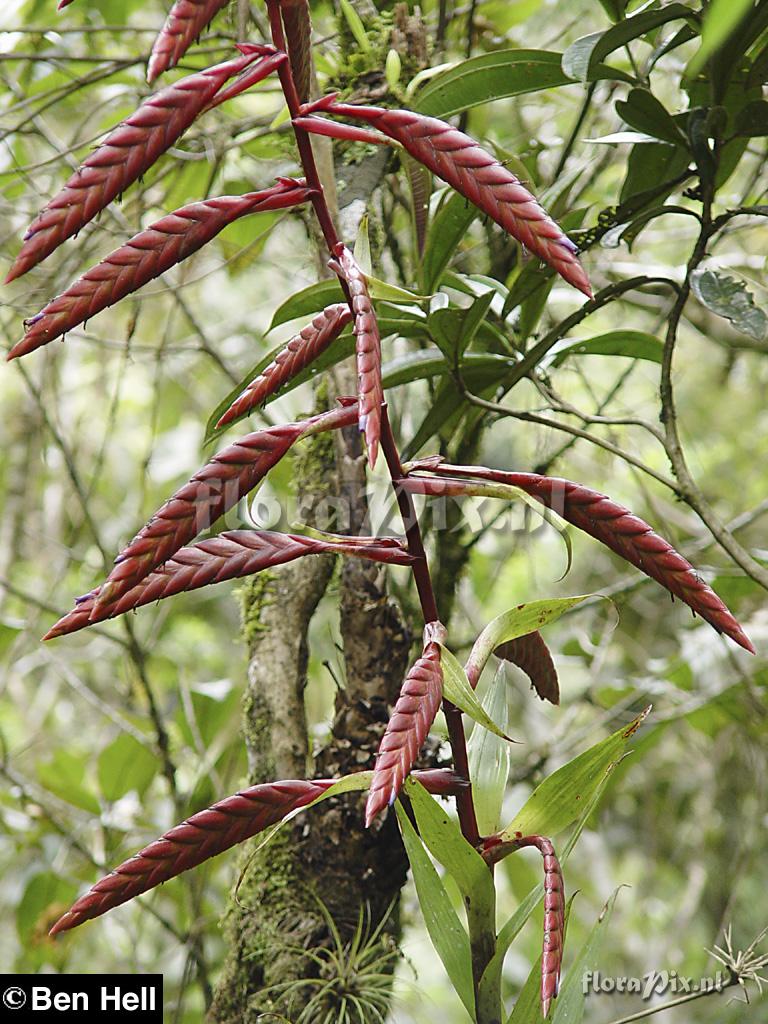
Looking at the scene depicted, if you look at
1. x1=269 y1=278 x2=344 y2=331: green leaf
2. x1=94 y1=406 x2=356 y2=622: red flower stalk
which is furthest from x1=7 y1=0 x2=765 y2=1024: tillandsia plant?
x1=269 y1=278 x2=344 y2=331: green leaf

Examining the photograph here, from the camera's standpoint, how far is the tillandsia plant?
0.37 metres

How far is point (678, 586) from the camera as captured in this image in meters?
0.42

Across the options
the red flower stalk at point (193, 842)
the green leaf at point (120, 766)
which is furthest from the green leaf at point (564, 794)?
the green leaf at point (120, 766)

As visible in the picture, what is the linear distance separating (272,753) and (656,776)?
1.60m

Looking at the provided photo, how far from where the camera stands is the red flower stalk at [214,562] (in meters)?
0.40

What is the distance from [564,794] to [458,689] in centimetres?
12

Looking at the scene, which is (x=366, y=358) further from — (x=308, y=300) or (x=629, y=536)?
(x=308, y=300)

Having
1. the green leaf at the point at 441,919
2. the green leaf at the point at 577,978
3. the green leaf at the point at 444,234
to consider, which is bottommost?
the green leaf at the point at 577,978

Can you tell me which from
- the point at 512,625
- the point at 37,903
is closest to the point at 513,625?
the point at 512,625

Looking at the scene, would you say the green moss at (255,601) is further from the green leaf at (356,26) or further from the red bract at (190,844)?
the green leaf at (356,26)

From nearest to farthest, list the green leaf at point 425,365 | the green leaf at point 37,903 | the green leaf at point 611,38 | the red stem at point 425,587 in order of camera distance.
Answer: the red stem at point 425,587 < the green leaf at point 611,38 < the green leaf at point 425,365 < the green leaf at point 37,903

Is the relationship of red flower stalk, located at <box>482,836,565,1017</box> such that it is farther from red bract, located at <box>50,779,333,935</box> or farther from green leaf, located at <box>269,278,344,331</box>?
green leaf, located at <box>269,278,344,331</box>

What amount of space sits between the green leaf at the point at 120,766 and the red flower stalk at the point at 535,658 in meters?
0.87

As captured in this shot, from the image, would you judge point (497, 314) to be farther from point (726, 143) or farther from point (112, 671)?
point (112, 671)
